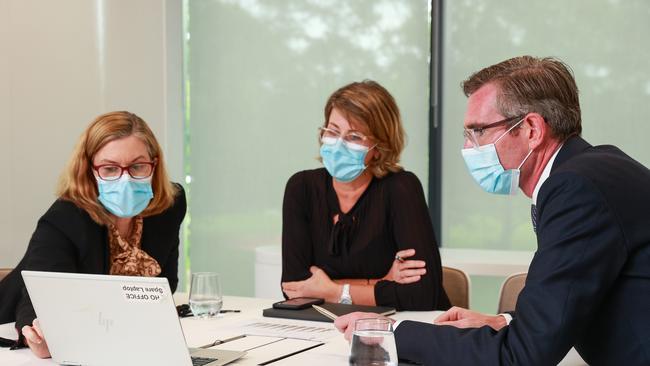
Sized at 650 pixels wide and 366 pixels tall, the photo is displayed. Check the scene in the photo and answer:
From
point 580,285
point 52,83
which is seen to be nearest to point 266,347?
point 580,285

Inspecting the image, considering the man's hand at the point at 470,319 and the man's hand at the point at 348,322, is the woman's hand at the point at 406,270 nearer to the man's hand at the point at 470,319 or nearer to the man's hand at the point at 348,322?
the man's hand at the point at 470,319

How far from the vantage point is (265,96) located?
19.7 feet

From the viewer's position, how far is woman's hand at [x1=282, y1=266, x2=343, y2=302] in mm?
3070

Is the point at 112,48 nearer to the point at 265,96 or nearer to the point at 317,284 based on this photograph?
the point at 265,96

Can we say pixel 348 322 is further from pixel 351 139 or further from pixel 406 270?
pixel 351 139

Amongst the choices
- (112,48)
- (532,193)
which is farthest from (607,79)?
(532,193)

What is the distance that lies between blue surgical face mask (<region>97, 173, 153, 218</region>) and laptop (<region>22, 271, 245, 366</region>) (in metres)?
0.84

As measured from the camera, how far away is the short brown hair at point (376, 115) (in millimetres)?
3418

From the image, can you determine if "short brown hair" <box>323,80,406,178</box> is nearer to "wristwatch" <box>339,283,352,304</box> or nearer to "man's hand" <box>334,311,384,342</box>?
"wristwatch" <box>339,283,352,304</box>

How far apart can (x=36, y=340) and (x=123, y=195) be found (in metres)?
0.85

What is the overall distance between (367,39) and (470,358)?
421 cm

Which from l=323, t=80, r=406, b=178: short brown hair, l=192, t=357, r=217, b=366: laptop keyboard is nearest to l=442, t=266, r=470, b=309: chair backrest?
l=323, t=80, r=406, b=178: short brown hair

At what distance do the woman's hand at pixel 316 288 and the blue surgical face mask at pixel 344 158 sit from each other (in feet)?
1.39

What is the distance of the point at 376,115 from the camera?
3.43 m
